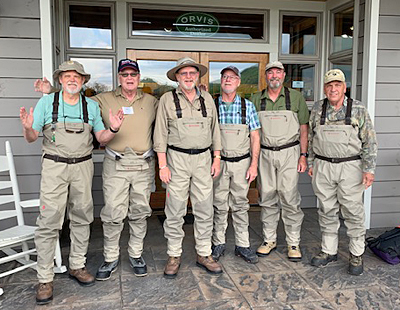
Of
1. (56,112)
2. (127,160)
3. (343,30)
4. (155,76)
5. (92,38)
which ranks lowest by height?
(127,160)

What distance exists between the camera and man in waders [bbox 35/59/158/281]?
2928mm

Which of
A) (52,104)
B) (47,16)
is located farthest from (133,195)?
(47,16)

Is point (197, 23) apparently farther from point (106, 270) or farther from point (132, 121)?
point (106, 270)

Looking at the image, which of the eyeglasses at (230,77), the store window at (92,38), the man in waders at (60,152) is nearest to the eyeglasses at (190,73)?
the eyeglasses at (230,77)

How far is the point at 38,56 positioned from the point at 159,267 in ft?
6.80

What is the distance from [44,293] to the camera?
8.70 ft

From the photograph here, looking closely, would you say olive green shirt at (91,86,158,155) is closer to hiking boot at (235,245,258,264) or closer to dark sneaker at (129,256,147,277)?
dark sneaker at (129,256,147,277)

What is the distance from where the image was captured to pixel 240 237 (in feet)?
11.2

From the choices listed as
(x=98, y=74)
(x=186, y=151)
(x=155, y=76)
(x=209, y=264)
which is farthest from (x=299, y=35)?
(x=209, y=264)

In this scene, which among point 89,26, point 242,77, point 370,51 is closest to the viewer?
point 370,51

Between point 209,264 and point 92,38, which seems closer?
point 209,264

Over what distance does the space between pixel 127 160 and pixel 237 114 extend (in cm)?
95

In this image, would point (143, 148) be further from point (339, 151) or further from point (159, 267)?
point (339, 151)

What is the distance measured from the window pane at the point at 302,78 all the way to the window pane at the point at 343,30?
1.31 ft
